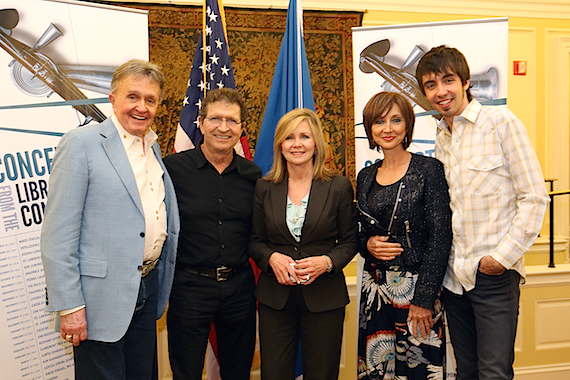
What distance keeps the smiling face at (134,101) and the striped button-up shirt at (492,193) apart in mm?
1297

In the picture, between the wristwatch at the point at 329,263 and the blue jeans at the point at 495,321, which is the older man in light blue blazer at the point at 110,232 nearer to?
the wristwatch at the point at 329,263

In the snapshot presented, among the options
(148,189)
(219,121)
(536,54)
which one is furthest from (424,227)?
(536,54)

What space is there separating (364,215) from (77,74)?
1.70 metres

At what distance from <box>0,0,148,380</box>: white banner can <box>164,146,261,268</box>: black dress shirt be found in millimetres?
689

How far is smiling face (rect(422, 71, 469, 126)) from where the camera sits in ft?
5.85

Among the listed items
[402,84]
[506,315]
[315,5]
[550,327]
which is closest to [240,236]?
[506,315]

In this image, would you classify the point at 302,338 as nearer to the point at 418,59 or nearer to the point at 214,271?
the point at 214,271

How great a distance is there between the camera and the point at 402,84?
2.72 meters

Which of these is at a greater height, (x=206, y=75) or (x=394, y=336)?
(x=206, y=75)

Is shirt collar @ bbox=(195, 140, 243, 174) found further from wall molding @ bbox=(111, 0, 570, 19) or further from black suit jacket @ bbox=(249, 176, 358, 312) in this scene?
wall molding @ bbox=(111, 0, 570, 19)

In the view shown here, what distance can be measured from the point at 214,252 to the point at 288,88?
1202 mm

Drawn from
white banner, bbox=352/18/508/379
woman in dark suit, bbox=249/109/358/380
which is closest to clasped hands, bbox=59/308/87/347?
woman in dark suit, bbox=249/109/358/380

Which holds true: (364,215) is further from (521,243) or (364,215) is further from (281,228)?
(521,243)

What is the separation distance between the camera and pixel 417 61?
272 cm
